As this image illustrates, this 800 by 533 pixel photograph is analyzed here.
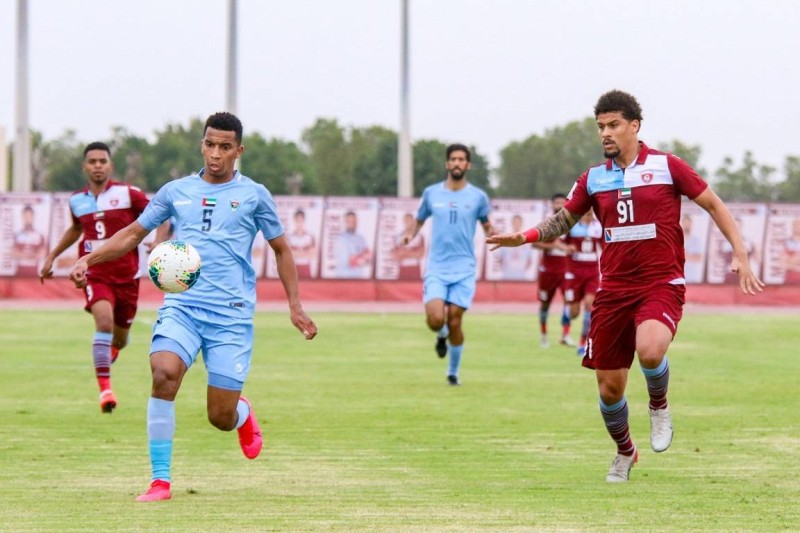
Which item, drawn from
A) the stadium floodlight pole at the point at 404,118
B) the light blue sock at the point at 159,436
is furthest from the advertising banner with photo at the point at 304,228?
the light blue sock at the point at 159,436

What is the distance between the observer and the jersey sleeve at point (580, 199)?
9.17 metres

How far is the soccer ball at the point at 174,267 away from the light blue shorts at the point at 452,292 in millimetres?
7855

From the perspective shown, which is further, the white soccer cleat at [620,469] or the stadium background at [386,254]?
the stadium background at [386,254]

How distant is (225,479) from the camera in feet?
30.1

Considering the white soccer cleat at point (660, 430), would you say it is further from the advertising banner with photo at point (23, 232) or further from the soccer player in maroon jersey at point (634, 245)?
the advertising banner with photo at point (23, 232)

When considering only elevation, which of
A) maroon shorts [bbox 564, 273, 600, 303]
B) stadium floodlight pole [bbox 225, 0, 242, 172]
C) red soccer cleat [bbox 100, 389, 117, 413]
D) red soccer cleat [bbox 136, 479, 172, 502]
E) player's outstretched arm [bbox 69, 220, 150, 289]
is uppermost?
stadium floodlight pole [bbox 225, 0, 242, 172]

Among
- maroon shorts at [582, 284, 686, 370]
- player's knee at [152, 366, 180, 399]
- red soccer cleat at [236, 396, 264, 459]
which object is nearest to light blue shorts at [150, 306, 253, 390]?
player's knee at [152, 366, 180, 399]

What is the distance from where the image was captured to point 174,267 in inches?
331

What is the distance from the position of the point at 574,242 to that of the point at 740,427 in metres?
10.8

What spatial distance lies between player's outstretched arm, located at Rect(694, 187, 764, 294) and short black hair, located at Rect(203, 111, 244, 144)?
9.74ft

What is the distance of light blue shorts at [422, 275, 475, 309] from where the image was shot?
16203mm

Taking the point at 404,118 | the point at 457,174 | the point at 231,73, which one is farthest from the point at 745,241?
the point at 457,174

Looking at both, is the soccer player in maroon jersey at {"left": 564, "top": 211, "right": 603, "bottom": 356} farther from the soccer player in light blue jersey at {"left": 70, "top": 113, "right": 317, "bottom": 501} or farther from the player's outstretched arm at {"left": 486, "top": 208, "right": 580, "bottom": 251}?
the soccer player in light blue jersey at {"left": 70, "top": 113, "right": 317, "bottom": 501}

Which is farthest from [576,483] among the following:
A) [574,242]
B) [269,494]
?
[574,242]
